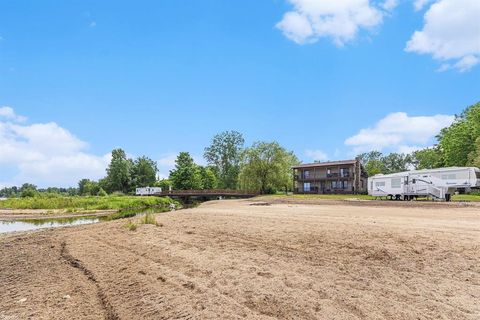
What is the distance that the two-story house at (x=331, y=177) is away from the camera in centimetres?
6806

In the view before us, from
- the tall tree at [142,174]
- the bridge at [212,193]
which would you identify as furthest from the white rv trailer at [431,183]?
the tall tree at [142,174]

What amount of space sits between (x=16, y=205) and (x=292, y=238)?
158ft

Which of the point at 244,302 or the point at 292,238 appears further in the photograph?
the point at 292,238

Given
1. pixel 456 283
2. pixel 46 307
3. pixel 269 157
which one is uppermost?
pixel 269 157

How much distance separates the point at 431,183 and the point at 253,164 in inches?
1550

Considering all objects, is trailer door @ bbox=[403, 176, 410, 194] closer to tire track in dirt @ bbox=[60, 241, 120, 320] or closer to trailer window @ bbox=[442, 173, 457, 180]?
trailer window @ bbox=[442, 173, 457, 180]

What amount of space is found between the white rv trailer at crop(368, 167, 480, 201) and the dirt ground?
26.9m

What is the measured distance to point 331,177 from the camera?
71.4 m

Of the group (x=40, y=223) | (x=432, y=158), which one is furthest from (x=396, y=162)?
(x=40, y=223)

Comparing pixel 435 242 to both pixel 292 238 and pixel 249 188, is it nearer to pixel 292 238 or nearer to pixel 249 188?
pixel 292 238

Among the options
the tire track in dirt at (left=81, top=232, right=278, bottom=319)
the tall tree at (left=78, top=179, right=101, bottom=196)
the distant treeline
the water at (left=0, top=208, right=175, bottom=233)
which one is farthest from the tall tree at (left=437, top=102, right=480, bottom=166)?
the tall tree at (left=78, top=179, right=101, bottom=196)

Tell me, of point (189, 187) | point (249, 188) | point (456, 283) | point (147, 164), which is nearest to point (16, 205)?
point (249, 188)

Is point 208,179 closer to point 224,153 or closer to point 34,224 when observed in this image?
point 224,153

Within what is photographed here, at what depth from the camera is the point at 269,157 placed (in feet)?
235
